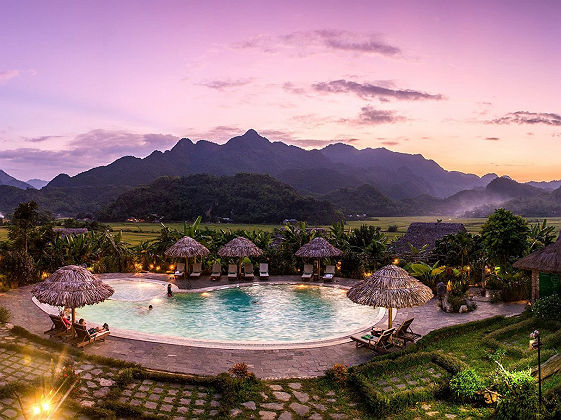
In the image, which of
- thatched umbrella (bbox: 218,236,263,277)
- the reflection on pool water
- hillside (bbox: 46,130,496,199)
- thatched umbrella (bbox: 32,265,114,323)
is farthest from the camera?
hillside (bbox: 46,130,496,199)

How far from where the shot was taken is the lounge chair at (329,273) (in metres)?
19.6

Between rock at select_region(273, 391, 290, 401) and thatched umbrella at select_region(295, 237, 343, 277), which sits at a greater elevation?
thatched umbrella at select_region(295, 237, 343, 277)

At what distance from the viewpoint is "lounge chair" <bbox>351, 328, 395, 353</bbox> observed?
10.3 meters

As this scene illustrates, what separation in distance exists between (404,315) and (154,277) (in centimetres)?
1232

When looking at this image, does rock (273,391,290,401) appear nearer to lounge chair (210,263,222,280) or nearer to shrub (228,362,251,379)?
shrub (228,362,251,379)

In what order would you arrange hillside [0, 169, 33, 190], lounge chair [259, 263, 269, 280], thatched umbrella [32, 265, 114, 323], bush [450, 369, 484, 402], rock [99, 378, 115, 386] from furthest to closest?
1. hillside [0, 169, 33, 190]
2. lounge chair [259, 263, 269, 280]
3. thatched umbrella [32, 265, 114, 323]
4. rock [99, 378, 115, 386]
5. bush [450, 369, 484, 402]

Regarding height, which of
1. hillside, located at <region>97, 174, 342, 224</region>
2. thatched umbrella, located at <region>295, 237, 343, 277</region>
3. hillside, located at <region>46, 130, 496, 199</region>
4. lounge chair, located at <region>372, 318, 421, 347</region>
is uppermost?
hillside, located at <region>46, 130, 496, 199</region>

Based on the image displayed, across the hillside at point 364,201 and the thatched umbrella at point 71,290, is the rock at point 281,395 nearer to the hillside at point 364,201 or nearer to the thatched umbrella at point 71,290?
the thatched umbrella at point 71,290

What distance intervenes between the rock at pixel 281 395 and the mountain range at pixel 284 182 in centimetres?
6685

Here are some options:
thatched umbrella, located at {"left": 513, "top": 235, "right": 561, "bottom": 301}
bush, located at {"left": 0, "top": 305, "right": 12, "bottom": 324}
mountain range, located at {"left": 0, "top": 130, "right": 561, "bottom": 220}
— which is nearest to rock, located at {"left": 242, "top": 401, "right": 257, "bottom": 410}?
bush, located at {"left": 0, "top": 305, "right": 12, "bottom": 324}

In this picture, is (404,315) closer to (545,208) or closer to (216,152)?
(545,208)

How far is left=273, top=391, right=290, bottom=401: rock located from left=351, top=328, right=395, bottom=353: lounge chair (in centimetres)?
329

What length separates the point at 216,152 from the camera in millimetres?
137000

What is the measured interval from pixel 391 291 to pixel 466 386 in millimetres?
3272
